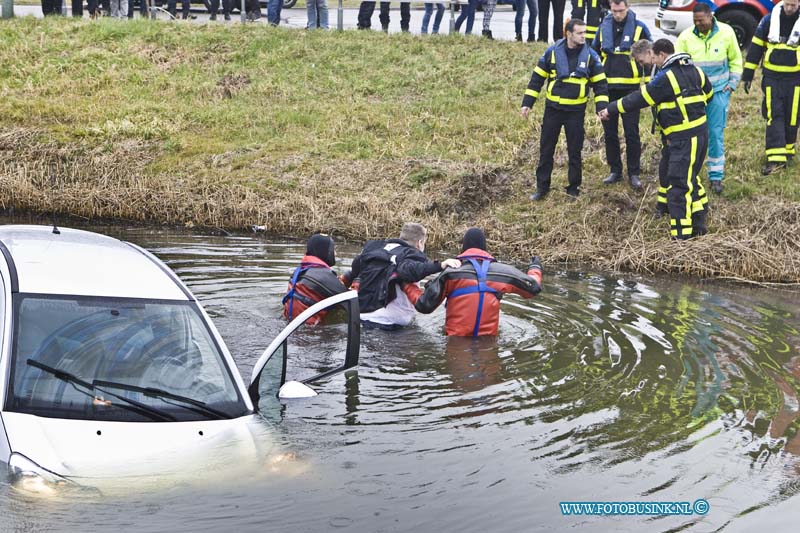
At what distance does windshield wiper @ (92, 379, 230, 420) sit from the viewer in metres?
6.55

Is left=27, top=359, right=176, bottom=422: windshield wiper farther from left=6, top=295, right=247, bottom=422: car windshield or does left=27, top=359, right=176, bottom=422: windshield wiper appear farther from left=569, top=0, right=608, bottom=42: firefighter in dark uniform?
left=569, top=0, right=608, bottom=42: firefighter in dark uniform

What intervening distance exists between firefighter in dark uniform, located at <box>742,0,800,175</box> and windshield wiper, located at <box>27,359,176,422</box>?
434 inches

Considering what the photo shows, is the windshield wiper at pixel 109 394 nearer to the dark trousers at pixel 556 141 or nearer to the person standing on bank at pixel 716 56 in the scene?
the dark trousers at pixel 556 141

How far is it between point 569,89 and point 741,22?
6902mm

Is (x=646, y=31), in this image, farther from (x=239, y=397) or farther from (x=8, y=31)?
(x=8, y=31)

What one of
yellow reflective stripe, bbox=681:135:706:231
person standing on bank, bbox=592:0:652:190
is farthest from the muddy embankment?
person standing on bank, bbox=592:0:652:190

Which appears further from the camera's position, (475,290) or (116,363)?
(475,290)

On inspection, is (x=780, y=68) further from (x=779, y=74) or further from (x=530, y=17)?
(x=530, y=17)

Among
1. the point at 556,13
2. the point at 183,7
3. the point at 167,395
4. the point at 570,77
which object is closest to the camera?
the point at 167,395

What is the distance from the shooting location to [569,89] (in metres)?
14.5

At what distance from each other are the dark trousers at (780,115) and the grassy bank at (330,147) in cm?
35

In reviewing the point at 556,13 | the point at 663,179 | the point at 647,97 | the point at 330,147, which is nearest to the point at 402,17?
the point at 556,13

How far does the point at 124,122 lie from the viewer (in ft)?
59.7

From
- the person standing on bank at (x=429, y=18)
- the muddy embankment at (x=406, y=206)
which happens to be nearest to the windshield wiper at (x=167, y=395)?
the muddy embankment at (x=406, y=206)
